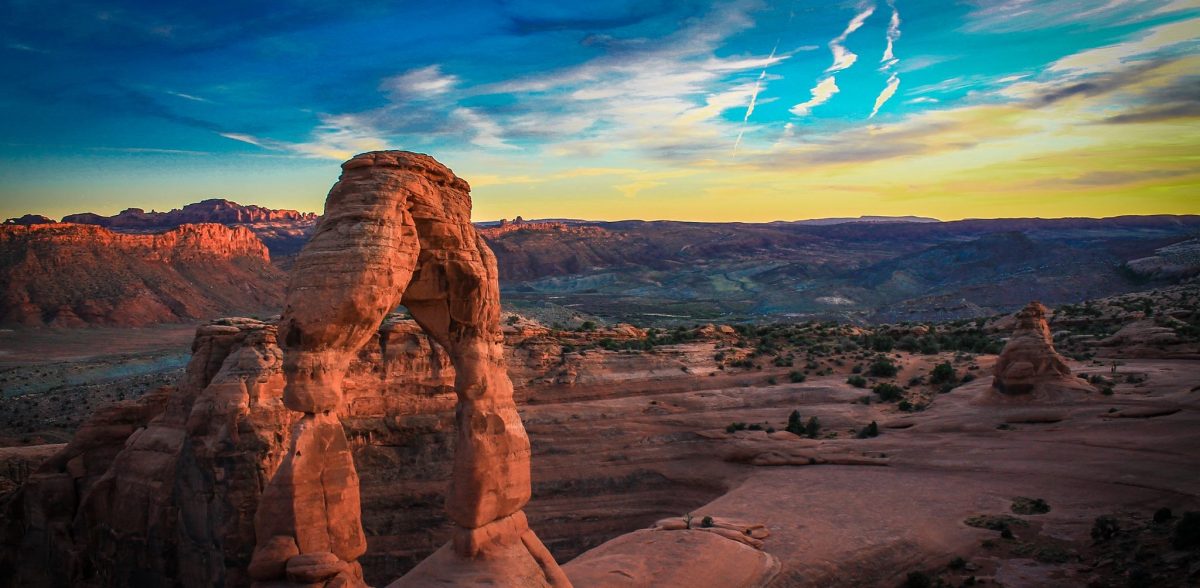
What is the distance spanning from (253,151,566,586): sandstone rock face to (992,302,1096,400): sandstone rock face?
17714 mm

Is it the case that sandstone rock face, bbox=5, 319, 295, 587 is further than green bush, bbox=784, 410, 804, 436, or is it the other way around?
green bush, bbox=784, 410, 804, 436

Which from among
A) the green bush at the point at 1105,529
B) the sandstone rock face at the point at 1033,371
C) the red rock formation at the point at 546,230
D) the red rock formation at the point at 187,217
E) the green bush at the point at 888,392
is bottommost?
the green bush at the point at 1105,529

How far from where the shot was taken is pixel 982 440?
2053 cm

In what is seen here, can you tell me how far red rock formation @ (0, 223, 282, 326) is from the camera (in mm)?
77625

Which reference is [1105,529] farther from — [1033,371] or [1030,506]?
[1033,371]

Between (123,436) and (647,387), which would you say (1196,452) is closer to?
(647,387)

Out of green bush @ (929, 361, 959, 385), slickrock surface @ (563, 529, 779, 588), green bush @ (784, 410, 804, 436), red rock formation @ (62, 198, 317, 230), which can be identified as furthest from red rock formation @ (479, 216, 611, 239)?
slickrock surface @ (563, 529, 779, 588)

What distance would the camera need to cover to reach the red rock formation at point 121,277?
7762 centimetres

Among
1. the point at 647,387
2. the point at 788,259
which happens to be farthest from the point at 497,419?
the point at 788,259

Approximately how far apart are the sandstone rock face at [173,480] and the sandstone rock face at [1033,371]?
2092 cm

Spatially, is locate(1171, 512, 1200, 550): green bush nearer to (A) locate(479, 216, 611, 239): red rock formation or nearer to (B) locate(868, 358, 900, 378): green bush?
(B) locate(868, 358, 900, 378): green bush

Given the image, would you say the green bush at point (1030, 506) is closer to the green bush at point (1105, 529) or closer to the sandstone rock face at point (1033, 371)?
the green bush at point (1105, 529)

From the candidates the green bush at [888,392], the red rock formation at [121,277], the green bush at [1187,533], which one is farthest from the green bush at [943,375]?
the red rock formation at [121,277]

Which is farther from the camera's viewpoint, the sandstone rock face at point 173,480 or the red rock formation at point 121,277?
the red rock formation at point 121,277
